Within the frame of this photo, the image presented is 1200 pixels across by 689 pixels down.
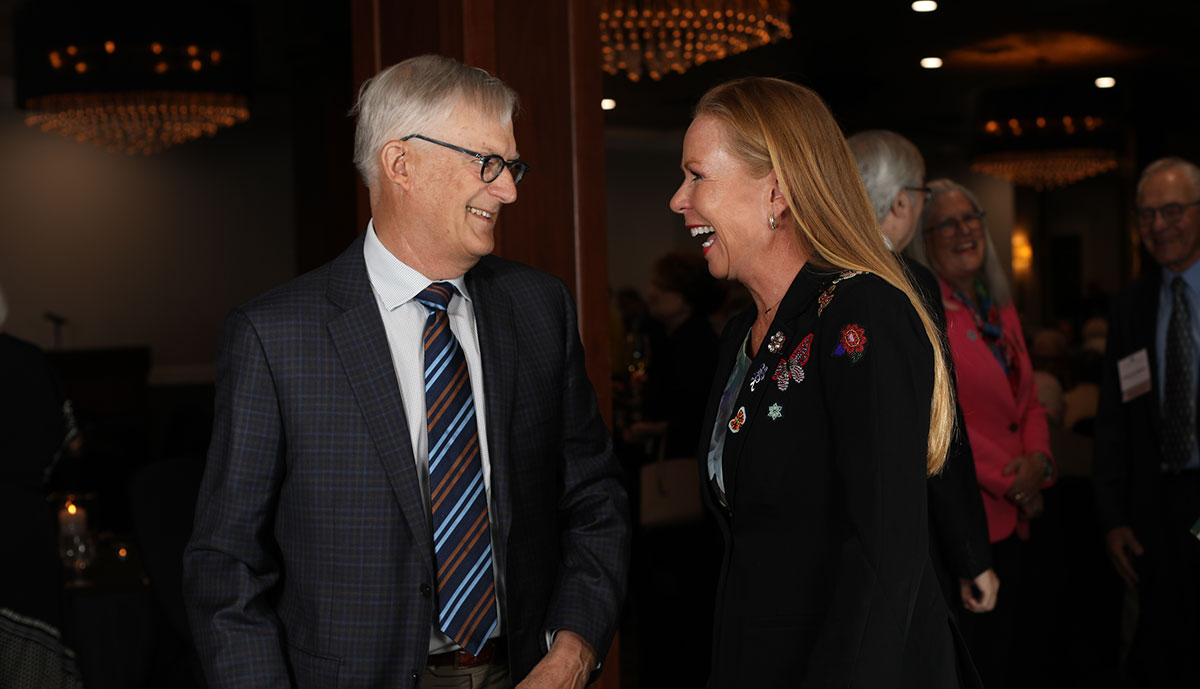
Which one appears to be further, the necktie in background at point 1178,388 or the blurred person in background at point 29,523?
the necktie in background at point 1178,388

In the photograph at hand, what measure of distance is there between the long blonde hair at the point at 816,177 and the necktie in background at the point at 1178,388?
2.21 m

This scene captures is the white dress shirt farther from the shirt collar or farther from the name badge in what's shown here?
the name badge

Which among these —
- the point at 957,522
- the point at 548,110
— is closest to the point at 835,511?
the point at 957,522

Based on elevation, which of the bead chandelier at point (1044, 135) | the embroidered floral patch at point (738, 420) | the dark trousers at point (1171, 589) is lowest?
the dark trousers at point (1171, 589)

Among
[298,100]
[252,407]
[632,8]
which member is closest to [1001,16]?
[632,8]

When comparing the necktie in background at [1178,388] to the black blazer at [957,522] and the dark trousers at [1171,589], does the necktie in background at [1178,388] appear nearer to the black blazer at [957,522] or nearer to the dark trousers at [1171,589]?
the dark trousers at [1171,589]

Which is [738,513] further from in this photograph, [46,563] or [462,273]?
[46,563]

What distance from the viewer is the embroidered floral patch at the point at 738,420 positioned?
5.49ft

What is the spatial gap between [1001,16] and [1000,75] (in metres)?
2.41

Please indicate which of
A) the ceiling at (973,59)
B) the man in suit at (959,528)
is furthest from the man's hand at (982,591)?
the ceiling at (973,59)

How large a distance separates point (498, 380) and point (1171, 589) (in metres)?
2.71

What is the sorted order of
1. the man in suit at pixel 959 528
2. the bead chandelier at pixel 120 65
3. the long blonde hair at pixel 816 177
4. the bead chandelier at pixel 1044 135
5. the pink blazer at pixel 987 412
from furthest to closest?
the bead chandelier at pixel 1044 135 → the bead chandelier at pixel 120 65 → the pink blazer at pixel 987 412 → the man in suit at pixel 959 528 → the long blonde hair at pixel 816 177

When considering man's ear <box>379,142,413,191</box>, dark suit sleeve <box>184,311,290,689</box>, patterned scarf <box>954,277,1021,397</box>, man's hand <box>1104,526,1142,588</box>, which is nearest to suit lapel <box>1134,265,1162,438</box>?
man's hand <box>1104,526,1142,588</box>

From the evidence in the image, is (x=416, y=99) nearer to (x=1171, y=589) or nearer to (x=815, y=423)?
(x=815, y=423)
